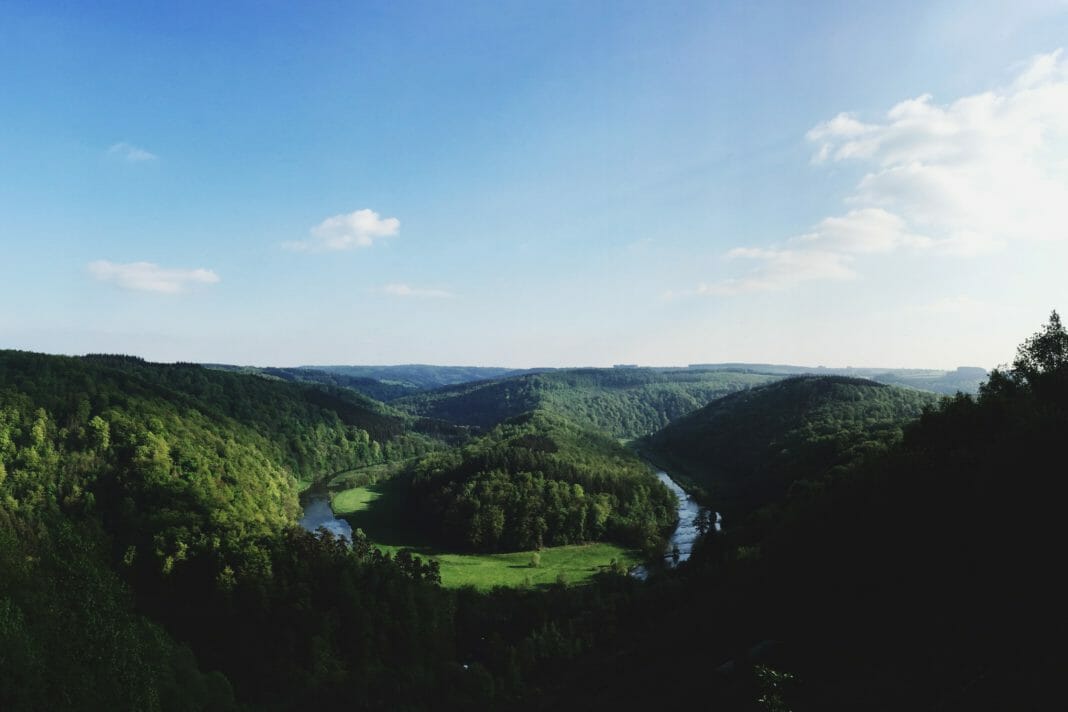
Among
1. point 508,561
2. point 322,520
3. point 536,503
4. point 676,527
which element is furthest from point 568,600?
point 322,520

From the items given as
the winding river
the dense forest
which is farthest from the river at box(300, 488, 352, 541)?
the dense forest

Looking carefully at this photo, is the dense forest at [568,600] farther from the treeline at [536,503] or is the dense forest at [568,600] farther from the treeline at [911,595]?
the treeline at [536,503]

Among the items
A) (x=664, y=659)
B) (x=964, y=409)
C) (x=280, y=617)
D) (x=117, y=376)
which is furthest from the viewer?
(x=117, y=376)

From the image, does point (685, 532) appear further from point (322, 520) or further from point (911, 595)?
point (911, 595)

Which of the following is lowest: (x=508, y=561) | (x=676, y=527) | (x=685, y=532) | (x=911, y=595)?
(x=508, y=561)

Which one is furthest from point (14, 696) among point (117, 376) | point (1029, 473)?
point (117, 376)

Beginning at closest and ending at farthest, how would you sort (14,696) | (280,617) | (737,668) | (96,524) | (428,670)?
(737,668), (14,696), (428,670), (280,617), (96,524)

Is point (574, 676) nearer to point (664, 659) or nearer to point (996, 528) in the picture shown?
point (664, 659)
